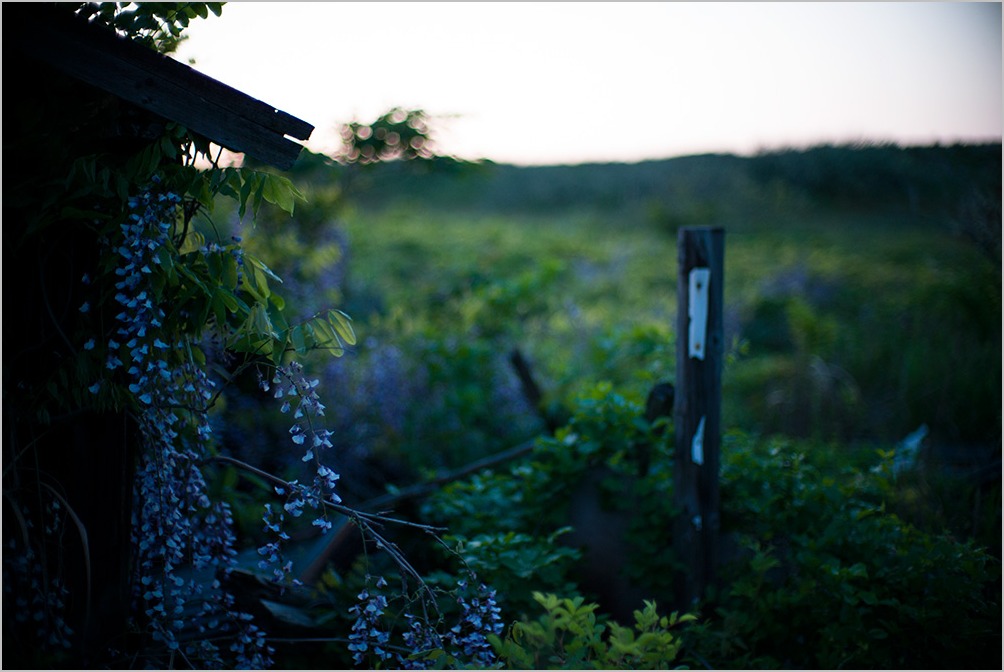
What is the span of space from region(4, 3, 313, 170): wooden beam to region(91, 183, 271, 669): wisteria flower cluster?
0.27 m

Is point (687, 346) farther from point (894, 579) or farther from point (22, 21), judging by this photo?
point (22, 21)

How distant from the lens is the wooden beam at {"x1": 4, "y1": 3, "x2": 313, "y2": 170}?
2.00 metres

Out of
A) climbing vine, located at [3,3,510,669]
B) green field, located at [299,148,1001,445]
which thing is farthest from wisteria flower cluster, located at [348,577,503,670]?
green field, located at [299,148,1001,445]

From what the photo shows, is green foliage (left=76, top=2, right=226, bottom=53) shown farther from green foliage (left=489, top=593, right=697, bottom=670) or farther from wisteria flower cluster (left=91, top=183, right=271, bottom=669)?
green foliage (left=489, top=593, right=697, bottom=670)

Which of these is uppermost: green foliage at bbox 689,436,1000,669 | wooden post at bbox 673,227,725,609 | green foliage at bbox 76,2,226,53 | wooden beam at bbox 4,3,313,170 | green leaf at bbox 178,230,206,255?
green foliage at bbox 76,2,226,53

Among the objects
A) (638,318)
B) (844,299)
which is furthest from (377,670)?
(844,299)

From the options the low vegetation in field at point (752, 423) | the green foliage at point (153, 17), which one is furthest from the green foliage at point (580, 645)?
the green foliage at point (153, 17)

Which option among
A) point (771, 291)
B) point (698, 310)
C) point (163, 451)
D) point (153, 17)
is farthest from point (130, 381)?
point (771, 291)

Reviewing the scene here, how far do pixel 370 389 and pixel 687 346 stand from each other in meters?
2.82

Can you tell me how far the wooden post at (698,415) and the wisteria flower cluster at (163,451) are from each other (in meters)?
1.95

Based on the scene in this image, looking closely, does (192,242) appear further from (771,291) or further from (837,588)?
(771,291)

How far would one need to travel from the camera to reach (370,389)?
5.27 metres

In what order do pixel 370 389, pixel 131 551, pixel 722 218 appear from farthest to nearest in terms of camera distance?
1. pixel 722 218
2. pixel 370 389
3. pixel 131 551

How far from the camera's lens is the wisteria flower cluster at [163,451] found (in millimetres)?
2059
